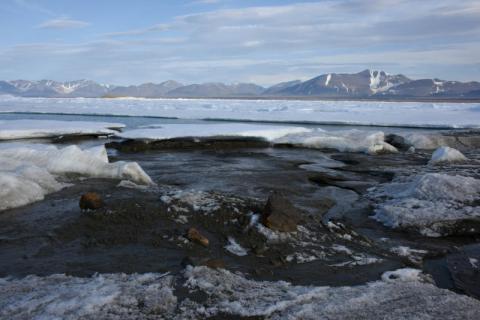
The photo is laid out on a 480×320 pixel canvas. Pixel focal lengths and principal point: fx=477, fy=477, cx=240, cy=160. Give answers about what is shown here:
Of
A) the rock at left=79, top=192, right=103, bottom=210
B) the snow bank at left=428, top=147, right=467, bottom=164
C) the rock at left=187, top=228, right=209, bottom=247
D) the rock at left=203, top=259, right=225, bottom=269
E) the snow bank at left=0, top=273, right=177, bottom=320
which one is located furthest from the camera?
the snow bank at left=428, top=147, right=467, bottom=164

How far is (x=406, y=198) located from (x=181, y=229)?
341 cm

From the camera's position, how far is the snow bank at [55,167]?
6.73m

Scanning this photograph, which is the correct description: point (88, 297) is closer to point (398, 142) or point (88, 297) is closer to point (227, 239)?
point (227, 239)

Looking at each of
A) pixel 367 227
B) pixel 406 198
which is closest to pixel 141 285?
pixel 367 227

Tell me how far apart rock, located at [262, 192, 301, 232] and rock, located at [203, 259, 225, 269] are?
39.1 inches

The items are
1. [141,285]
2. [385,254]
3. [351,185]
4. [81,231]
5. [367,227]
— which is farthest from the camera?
[351,185]

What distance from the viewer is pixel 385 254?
186 inches

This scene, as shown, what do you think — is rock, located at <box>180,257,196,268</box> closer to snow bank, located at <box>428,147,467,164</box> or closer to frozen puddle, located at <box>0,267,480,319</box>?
frozen puddle, located at <box>0,267,480,319</box>

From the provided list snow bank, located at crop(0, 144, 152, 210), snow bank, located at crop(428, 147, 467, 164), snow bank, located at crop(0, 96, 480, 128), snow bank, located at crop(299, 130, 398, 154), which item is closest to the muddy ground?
snow bank, located at crop(0, 144, 152, 210)

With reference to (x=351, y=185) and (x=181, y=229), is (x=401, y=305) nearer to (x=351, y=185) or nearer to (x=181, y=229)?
(x=181, y=229)

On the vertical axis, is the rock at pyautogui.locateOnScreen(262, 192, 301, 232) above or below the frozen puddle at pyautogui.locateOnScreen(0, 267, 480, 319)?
above

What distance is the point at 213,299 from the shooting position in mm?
3570

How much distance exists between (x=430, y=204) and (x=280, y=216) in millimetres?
2376

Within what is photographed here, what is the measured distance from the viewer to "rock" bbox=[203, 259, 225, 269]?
163 inches
